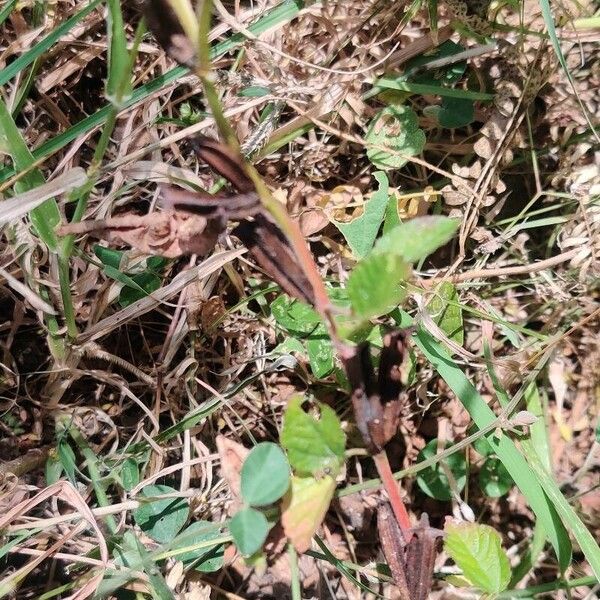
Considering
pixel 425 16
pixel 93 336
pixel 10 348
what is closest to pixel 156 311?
pixel 93 336

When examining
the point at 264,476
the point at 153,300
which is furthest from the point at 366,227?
the point at 264,476

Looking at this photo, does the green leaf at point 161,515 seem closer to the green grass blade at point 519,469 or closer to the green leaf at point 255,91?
the green grass blade at point 519,469

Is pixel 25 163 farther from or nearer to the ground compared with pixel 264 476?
farther from the ground

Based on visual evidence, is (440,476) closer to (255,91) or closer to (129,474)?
(129,474)

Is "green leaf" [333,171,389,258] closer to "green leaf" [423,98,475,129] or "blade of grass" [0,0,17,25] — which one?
"green leaf" [423,98,475,129]

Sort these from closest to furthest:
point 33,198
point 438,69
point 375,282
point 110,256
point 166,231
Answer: point 375,282, point 166,231, point 33,198, point 110,256, point 438,69

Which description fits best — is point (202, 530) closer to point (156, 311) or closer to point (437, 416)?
point (156, 311)
